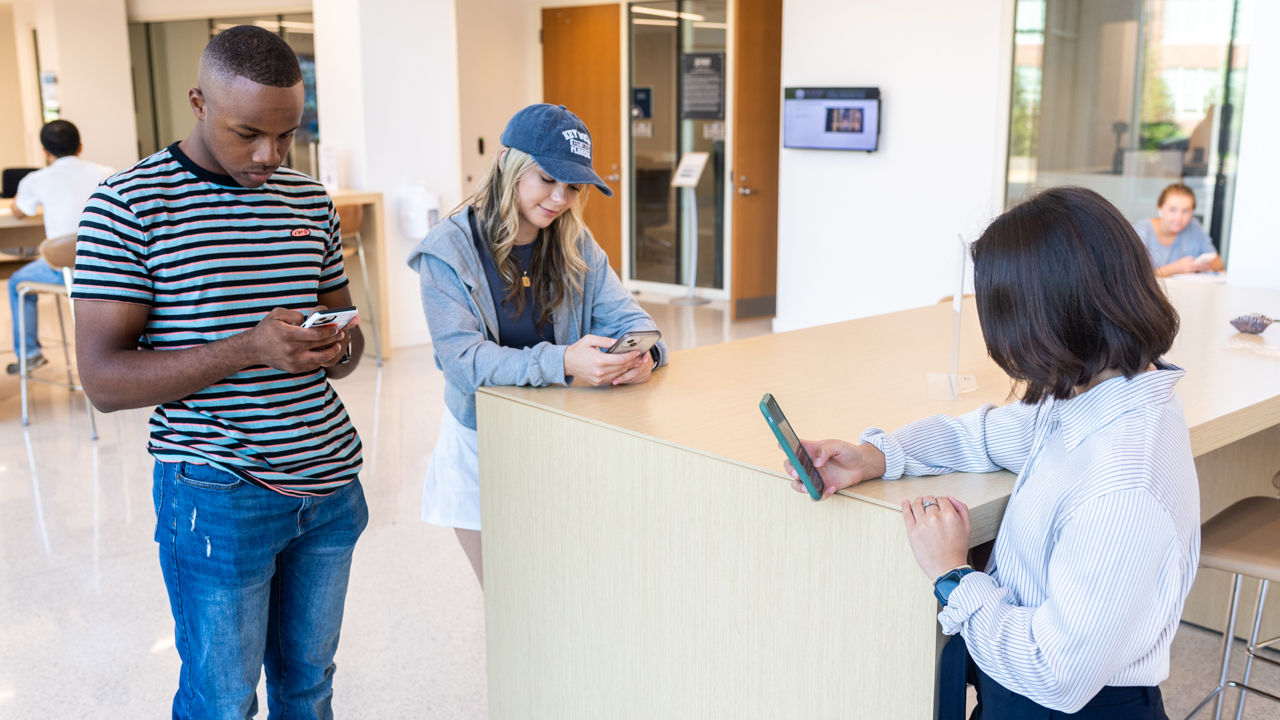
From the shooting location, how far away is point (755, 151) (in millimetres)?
7594

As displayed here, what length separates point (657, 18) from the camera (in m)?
8.34

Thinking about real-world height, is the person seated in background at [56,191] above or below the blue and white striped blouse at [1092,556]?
above

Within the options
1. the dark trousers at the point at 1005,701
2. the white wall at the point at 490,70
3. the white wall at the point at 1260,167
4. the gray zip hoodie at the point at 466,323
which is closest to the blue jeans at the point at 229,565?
the gray zip hoodie at the point at 466,323

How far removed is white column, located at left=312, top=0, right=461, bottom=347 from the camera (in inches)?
245

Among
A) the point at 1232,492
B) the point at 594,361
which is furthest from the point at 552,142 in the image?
the point at 1232,492

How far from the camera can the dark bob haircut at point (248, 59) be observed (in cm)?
143

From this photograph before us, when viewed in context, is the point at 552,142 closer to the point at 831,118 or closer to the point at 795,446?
the point at 795,446

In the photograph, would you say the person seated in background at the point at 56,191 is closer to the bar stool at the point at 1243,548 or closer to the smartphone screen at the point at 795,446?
the smartphone screen at the point at 795,446

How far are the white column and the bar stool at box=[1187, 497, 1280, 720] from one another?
513 cm

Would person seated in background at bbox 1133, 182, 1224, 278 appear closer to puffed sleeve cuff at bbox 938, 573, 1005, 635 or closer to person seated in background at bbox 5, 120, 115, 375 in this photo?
puffed sleeve cuff at bbox 938, 573, 1005, 635

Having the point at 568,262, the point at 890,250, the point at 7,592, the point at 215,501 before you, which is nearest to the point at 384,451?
the point at 7,592

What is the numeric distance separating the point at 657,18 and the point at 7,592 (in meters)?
6.67

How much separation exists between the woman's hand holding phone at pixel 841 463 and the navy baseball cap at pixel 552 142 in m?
0.70

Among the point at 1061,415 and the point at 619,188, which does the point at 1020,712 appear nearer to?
the point at 1061,415
